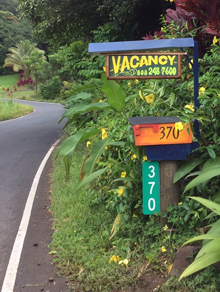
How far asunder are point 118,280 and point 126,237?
70 centimetres

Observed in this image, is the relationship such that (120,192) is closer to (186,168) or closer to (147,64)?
(186,168)

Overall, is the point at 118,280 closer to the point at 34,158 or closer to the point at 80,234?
the point at 80,234

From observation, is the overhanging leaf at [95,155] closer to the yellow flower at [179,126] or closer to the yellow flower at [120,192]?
the yellow flower at [120,192]

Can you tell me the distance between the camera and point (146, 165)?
13.1ft

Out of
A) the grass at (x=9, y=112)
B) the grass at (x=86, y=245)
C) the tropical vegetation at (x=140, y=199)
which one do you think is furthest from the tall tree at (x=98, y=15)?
the grass at (x=9, y=112)

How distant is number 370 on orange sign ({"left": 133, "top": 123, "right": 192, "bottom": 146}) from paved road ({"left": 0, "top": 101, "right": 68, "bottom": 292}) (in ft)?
6.31

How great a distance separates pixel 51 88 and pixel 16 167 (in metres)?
32.5

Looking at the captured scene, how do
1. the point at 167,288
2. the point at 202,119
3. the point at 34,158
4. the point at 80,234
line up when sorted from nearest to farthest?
the point at 167,288, the point at 202,119, the point at 80,234, the point at 34,158

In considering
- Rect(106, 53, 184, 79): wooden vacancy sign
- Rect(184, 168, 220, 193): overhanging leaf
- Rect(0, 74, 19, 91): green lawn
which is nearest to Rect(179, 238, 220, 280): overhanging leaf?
Rect(184, 168, 220, 193): overhanging leaf

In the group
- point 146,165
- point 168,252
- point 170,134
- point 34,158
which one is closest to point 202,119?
point 170,134

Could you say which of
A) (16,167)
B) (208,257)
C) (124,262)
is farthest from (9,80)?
(208,257)

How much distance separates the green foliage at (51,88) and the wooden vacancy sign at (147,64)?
3648 cm

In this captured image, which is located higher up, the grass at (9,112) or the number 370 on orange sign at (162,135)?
the number 370 on orange sign at (162,135)

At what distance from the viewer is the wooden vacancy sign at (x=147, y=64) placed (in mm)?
3867
